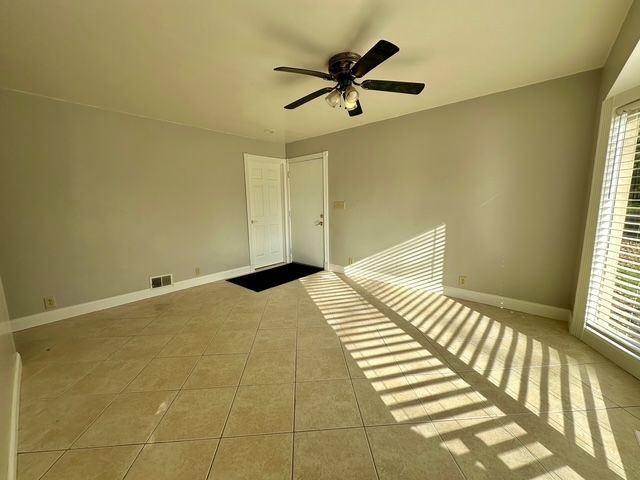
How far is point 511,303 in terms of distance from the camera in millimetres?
2832

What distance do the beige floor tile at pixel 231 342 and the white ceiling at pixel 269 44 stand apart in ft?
7.72

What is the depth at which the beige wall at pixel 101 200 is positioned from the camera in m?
2.50

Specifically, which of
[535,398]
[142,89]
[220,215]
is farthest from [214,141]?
[535,398]

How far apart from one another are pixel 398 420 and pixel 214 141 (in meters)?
4.07

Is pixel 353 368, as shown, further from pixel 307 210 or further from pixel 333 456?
pixel 307 210

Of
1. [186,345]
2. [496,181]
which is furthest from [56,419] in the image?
[496,181]

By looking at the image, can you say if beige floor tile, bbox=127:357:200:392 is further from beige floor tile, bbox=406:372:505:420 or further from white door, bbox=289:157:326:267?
white door, bbox=289:157:326:267

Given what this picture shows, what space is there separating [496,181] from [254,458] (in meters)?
3.25

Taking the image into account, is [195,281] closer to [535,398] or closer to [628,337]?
[535,398]

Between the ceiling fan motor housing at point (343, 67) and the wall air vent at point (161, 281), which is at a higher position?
the ceiling fan motor housing at point (343, 67)

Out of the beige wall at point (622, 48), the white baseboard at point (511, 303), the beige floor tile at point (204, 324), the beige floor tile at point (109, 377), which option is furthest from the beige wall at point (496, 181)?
the beige floor tile at point (109, 377)

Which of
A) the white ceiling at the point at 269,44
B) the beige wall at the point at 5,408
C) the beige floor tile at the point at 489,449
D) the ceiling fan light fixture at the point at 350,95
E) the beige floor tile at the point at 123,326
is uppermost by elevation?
the white ceiling at the point at 269,44

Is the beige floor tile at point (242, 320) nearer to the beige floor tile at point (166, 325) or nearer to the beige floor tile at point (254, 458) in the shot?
the beige floor tile at point (166, 325)

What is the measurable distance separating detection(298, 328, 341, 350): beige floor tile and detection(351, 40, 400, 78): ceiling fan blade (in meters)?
2.15
